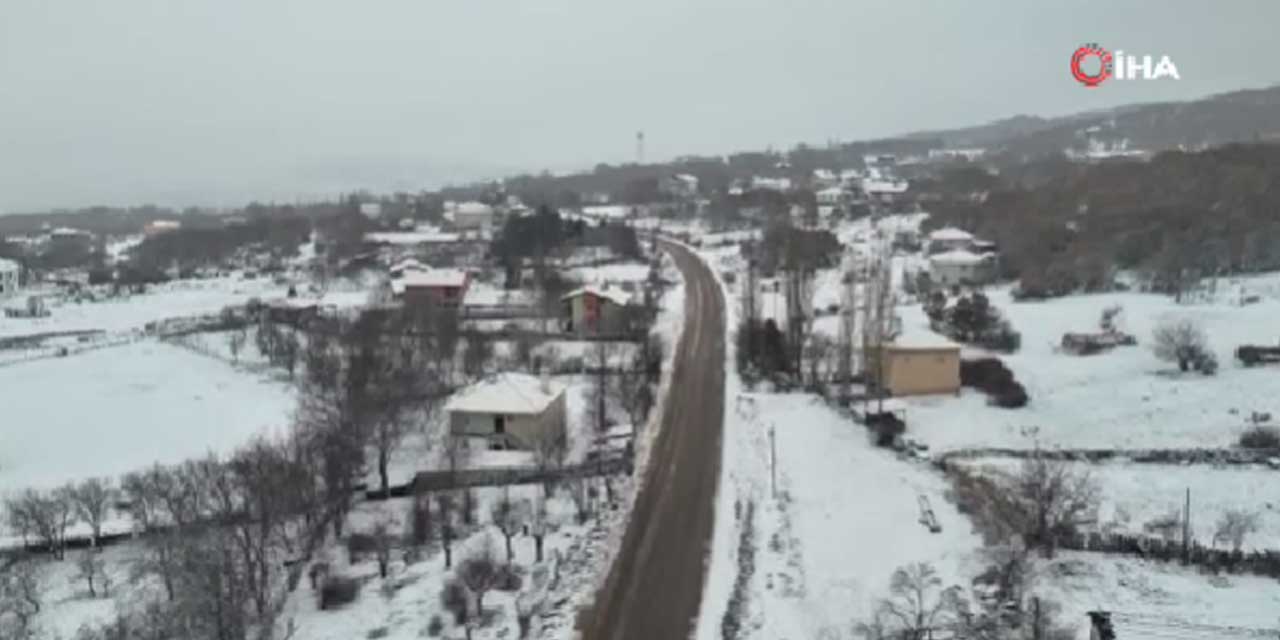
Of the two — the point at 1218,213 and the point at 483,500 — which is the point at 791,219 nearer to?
the point at 1218,213

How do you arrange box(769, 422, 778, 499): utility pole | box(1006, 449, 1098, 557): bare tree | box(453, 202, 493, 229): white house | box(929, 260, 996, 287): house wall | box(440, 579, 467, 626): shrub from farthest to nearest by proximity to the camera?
box(453, 202, 493, 229): white house < box(929, 260, 996, 287): house wall < box(769, 422, 778, 499): utility pole < box(1006, 449, 1098, 557): bare tree < box(440, 579, 467, 626): shrub

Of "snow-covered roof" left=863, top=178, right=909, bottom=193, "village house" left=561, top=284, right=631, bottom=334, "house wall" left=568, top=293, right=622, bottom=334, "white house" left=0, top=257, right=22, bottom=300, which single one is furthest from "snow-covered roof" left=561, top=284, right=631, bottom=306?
"snow-covered roof" left=863, top=178, right=909, bottom=193

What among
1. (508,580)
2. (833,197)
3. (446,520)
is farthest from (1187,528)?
(833,197)

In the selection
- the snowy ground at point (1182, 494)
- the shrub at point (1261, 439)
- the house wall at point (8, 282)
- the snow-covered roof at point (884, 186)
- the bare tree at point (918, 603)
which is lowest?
the bare tree at point (918, 603)

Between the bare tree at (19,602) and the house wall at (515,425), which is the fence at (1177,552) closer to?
the house wall at (515,425)

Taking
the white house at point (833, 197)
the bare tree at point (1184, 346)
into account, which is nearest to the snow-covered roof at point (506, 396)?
the bare tree at point (1184, 346)

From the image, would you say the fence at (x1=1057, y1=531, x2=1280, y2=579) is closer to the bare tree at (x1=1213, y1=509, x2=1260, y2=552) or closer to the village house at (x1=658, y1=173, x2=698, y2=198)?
the bare tree at (x1=1213, y1=509, x2=1260, y2=552)

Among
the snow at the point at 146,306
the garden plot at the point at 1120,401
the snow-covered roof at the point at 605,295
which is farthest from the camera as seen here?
the snow at the point at 146,306

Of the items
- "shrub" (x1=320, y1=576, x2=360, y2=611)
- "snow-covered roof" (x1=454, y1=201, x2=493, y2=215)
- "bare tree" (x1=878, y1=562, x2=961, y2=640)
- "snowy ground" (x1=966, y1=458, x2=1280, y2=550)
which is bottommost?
"shrub" (x1=320, y1=576, x2=360, y2=611)
